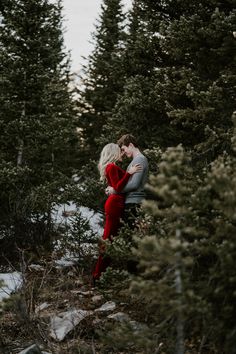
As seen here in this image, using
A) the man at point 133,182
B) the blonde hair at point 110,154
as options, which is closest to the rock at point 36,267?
the man at point 133,182

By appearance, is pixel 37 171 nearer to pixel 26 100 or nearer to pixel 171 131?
pixel 26 100

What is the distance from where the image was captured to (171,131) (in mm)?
9047

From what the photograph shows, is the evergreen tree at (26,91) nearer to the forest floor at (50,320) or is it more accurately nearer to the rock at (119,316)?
the forest floor at (50,320)

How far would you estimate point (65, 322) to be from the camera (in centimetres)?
553

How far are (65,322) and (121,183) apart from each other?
245cm

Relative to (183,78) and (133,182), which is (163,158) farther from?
(183,78)

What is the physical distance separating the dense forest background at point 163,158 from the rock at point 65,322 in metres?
0.63

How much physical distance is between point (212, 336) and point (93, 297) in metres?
2.84

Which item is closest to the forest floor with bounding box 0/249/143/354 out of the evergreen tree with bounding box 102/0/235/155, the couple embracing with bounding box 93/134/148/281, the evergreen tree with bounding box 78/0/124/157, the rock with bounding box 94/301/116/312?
the rock with bounding box 94/301/116/312

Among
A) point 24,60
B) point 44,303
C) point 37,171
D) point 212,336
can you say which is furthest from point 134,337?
point 24,60

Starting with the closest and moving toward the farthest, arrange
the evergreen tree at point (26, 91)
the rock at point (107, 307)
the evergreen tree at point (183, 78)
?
the rock at point (107, 307) < the evergreen tree at point (183, 78) < the evergreen tree at point (26, 91)

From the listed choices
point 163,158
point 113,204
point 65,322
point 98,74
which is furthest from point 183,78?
point 98,74

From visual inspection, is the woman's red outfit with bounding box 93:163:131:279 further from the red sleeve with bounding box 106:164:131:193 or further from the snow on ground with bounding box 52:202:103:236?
the snow on ground with bounding box 52:202:103:236

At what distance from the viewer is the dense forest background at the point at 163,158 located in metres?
3.36
